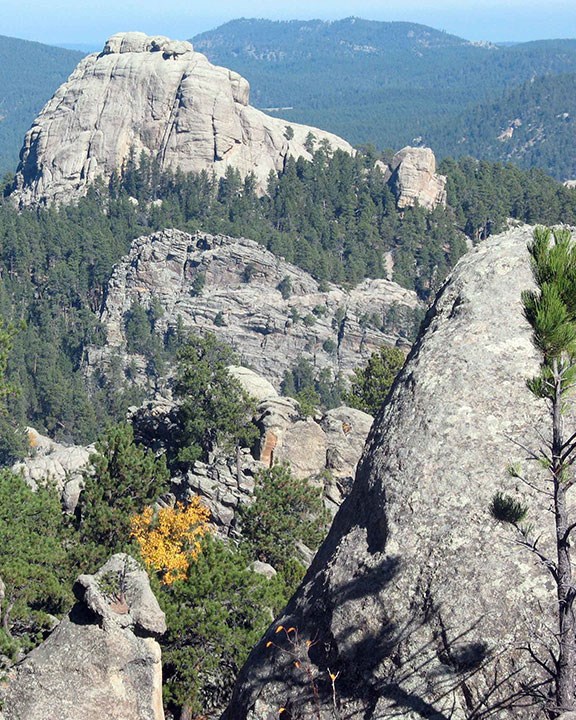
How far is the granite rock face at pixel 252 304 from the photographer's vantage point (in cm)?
11012

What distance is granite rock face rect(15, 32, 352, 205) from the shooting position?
5458 inches

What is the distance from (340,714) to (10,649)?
990 cm

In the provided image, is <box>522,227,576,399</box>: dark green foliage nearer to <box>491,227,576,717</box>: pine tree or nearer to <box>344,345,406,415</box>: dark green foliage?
<box>491,227,576,717</box>: pine tree

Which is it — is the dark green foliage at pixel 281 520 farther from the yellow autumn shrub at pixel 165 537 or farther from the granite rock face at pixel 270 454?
the granite rock face at pixel 270 454

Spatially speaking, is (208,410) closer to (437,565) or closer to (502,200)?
(437,565)

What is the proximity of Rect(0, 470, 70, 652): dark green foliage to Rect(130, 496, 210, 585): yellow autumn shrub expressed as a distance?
2.70 meters

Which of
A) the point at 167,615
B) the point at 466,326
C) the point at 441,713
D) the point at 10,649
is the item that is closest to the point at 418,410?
the point at 466,326

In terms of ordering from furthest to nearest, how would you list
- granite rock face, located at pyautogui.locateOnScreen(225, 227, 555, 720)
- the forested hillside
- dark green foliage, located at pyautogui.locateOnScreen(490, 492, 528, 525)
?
the forested hillside
granite rock face, located at pyautogui.locateOnScreen(225, 227, 555, 720)
dark green foliage, located at pyautogui.locateOnScreen(490, 492, 528, 525)

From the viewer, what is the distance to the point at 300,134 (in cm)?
15288

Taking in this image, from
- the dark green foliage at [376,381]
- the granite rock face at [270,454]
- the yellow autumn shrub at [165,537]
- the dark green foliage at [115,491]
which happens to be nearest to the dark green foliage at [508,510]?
the yellow autumn shrub at [165,537]

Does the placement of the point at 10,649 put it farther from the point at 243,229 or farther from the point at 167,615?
the point at 243,229

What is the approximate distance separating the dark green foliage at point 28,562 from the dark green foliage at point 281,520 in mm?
7424

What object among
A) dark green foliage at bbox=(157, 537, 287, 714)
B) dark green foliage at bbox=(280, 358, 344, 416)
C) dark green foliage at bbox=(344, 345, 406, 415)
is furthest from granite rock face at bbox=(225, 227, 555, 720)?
dark green foliage at bbox=(280, 358, 344, 416)

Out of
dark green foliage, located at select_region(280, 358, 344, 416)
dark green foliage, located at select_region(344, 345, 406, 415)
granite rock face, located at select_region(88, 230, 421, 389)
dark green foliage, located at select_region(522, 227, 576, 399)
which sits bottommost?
dark green foliage, located at select_region(280, 358, 344, 416)
